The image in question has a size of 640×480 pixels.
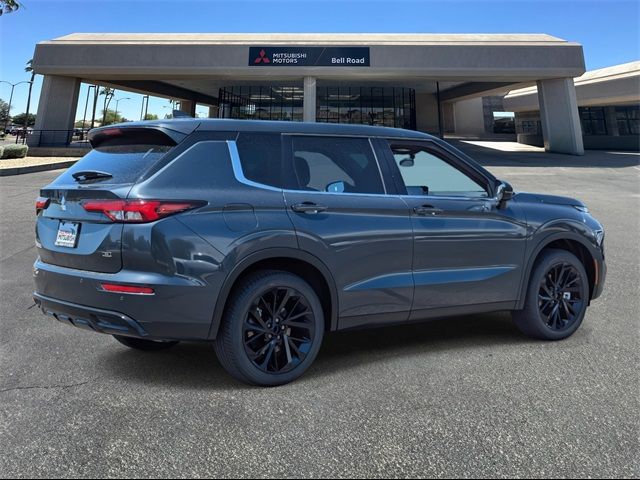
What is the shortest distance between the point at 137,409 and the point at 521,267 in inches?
126

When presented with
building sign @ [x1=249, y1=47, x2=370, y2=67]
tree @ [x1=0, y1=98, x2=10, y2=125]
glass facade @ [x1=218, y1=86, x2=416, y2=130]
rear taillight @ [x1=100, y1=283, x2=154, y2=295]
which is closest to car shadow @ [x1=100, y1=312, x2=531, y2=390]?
rear taillight @ [x1=100, y1=283, x2=154, y2=295]

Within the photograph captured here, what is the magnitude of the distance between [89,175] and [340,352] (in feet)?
7.67

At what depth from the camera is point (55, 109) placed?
29891 mm

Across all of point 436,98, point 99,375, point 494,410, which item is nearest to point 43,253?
point 99,375

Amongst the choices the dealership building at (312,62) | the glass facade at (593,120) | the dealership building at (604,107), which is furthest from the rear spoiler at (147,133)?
the glass facade at (593,120)

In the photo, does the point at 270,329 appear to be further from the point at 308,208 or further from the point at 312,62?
the point at 312,62

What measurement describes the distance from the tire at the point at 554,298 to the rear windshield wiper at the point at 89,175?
355 centimetres

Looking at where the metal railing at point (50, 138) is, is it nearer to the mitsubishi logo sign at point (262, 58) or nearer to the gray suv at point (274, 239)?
the mitsubishi logo sign at point (262, 58)

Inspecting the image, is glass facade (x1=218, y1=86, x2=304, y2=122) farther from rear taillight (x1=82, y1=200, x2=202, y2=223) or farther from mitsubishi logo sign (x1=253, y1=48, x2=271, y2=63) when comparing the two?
rear taillight (x1=82, y1=200, x2=202, y2=223)

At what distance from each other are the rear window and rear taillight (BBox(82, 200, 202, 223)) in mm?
178

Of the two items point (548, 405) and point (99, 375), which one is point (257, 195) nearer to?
point (99, 375)

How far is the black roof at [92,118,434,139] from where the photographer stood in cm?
320

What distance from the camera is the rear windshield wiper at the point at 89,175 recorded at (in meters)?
3.11

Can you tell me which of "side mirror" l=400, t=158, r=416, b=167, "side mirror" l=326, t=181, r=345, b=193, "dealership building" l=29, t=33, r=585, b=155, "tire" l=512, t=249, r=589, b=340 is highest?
"dealership building" l=29, t=33, r=585, b=155
